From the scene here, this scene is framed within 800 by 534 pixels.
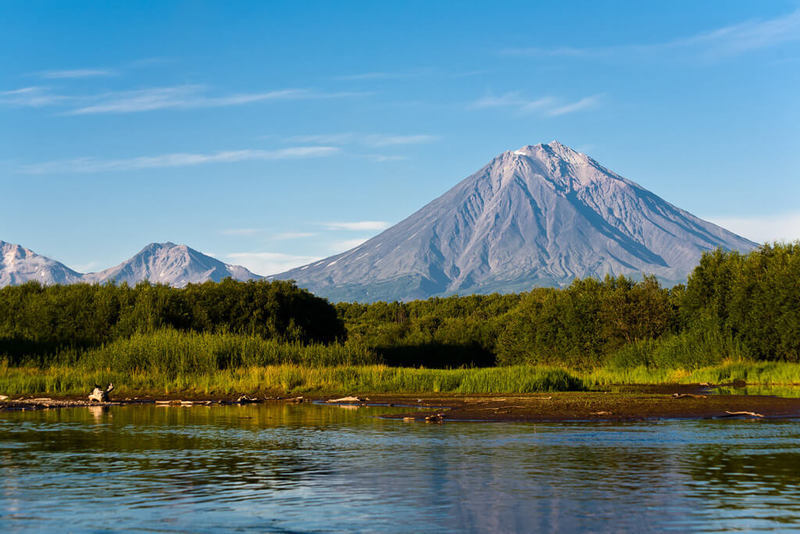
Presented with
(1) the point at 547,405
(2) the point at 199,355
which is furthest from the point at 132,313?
(1) the point at 547,405

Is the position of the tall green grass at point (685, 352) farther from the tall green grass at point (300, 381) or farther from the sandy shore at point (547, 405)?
the sandy shore at point (547, 405)

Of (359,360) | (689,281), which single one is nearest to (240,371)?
(359,360)

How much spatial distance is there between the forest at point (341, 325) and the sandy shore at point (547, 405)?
794 cm

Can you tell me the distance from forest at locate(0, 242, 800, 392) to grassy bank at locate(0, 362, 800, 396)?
1565 mm

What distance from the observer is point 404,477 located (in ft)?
50.4

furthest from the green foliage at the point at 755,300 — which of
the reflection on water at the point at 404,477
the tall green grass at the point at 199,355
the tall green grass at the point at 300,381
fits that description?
the reflection on water at the point at 404,477

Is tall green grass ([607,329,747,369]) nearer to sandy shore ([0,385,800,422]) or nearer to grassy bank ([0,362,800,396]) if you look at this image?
grassy bank ([0,362,800,396])

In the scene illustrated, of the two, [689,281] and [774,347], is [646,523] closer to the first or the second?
[774,347]

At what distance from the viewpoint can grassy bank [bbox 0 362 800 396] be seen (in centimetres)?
3806

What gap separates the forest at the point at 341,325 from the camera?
45.1 m

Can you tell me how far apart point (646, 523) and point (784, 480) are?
4.46 meters

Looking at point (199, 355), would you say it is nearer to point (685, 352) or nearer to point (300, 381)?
point (300, 381)

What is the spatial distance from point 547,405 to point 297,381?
14.5m

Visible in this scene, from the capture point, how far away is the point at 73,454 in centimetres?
1869
